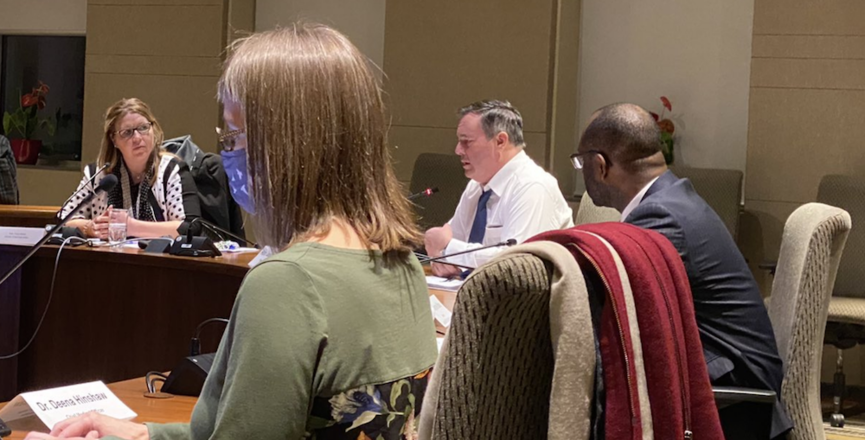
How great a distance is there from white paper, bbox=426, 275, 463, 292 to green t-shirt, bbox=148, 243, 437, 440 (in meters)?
1.75

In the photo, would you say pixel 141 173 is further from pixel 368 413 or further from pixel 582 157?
pixel 368 413

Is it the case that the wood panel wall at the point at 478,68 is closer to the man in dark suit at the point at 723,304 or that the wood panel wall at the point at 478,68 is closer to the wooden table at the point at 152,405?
the man in dark suit at the point at 723,304

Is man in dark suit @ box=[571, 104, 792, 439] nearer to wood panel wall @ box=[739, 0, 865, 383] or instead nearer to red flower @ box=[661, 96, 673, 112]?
wood panel wall @ box=[739, 0, 865, 383]

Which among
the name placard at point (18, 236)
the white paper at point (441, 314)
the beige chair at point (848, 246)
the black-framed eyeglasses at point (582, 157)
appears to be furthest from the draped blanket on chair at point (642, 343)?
the beige chair at point (848, 246)

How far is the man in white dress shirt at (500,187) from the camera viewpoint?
3.80 meters

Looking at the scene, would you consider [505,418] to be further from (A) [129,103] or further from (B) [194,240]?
(A) [129,103]

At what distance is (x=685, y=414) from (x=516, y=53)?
4417mm

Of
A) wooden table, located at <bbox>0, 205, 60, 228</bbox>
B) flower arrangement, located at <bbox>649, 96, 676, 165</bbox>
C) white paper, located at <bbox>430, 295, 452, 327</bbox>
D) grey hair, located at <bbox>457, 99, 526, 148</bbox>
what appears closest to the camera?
white paper, located at <bbox>430, 295, 452, 327</bbox>

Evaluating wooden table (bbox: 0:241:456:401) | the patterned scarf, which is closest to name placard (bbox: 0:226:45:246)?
wooden table (bbox: 0:241:456:401)

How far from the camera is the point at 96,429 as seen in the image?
1.39m

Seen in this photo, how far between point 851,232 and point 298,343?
166 inches

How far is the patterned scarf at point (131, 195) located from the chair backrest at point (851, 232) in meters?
3.09

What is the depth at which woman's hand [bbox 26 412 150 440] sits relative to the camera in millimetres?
1362

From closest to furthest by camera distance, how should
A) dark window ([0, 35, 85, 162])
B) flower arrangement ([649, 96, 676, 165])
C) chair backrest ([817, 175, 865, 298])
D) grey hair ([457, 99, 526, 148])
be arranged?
1. grey hair ([457, 99, 526, 148])
2. chair backrest ([817, 175, 865, 298])
3. flower arrangement ([649, 96, 676, 165])
4. dark window ([0, 35, 85, 162])
